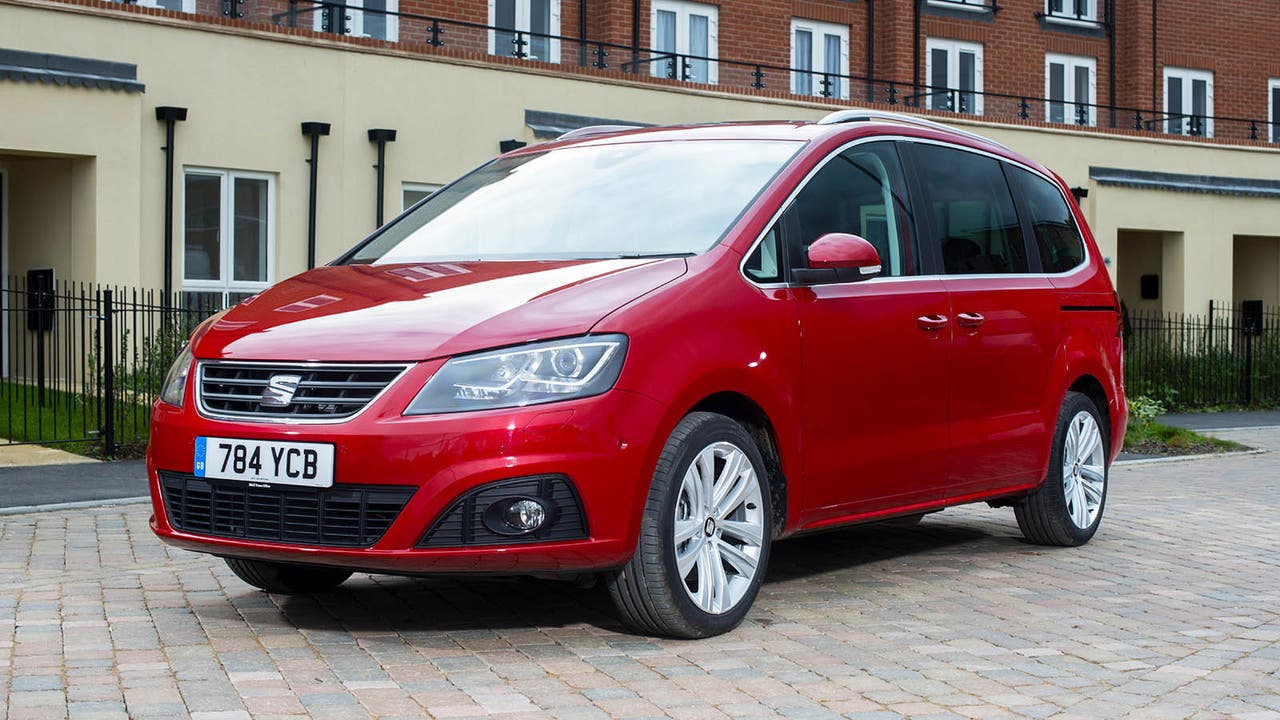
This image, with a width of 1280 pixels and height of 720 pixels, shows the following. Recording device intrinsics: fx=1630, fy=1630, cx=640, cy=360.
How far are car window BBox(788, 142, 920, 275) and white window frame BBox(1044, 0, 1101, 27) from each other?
27.8 metres

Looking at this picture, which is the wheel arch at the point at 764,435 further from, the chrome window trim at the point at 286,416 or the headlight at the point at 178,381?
the headlight at the point at 178,381

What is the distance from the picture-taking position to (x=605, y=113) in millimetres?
22625

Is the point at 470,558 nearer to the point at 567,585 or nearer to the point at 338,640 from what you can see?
the point at 338,640

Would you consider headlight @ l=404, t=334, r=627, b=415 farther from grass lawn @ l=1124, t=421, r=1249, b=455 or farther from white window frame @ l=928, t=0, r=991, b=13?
white window frame @ l=928, t=0, r=991, b=13

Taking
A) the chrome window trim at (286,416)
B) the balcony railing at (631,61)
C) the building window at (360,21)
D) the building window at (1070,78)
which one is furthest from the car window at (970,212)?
the building window at (1070,78)

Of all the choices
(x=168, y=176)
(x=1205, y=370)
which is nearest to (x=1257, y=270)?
(x=1205, y=370)

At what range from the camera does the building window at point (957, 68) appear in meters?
31.1

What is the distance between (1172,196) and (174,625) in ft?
86.7

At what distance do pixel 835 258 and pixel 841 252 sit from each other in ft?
0.12

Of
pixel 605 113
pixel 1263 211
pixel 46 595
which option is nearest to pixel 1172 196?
pixel 1263 211

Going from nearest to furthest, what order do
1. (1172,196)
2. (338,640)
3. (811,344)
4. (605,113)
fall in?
1. (338,640)
2. (811,344)
3. (605,113)
4. (1172,196)

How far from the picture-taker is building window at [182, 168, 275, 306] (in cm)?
1934

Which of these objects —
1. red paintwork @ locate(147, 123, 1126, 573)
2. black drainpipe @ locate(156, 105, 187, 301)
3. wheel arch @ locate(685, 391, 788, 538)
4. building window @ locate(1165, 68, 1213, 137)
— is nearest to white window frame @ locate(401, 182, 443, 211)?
black drainpipe @ locate(156, 105, 187, 301)

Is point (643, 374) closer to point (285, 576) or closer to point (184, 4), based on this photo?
point (285, 576)
